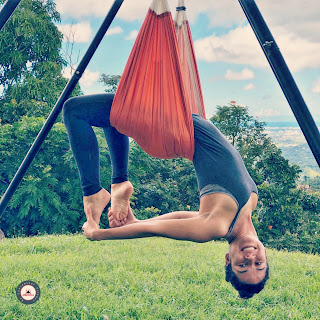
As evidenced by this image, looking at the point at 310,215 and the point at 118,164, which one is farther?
the point at 310,215

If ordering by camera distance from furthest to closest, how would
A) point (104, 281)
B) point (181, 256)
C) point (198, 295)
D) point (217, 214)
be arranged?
point (181, 256) < point (104, 281) < point (198, 295) < point (217, 214)

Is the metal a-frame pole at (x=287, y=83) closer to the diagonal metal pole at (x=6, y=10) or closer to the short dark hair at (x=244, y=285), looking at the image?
the short dark hair at (x=244, y=285)

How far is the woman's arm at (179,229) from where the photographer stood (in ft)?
5.89

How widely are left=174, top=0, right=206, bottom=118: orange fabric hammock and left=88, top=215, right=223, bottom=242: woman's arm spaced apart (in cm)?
58

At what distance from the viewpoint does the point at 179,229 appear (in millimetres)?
1812

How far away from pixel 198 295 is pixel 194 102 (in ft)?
6.53

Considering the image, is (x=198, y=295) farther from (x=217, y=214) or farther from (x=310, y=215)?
(x=310, y=215)

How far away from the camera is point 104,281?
376cm

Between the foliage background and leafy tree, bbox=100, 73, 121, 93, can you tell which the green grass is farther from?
leafy tree, bbox=100, 73, 121, 93

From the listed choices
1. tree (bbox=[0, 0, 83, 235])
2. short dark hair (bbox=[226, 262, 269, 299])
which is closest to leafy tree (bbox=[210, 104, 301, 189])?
tree (bbox=[0, 0, 83, 235])

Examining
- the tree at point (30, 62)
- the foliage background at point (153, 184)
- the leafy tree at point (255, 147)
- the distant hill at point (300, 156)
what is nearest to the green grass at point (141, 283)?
the foliage background at point (153, 184)

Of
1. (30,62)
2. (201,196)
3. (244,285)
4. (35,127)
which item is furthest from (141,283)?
(30,62)

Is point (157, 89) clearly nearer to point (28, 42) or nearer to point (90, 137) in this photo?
point (90, 137)

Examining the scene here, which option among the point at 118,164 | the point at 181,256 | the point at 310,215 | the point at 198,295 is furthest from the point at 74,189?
the point at 118,164
